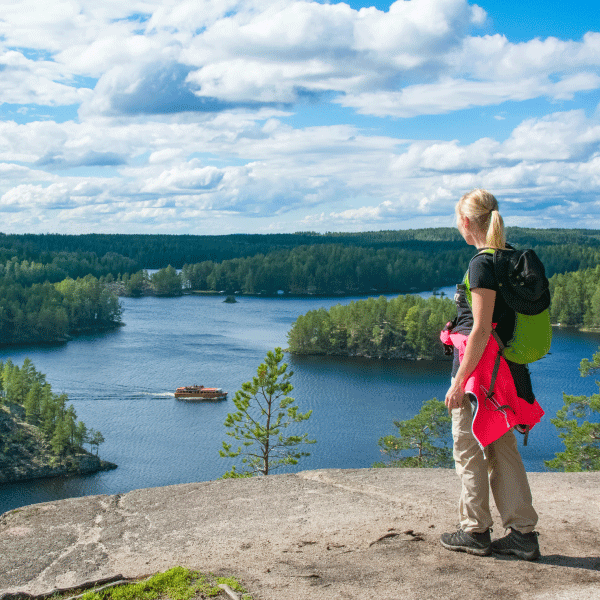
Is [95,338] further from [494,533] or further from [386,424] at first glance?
[494,533]

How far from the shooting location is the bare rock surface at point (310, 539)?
391 cm

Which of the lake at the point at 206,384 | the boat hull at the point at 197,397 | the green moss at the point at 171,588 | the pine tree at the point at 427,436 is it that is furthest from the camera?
the boat hull at the point at 197,397

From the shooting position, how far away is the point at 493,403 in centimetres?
404

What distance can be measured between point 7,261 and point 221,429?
9916 cm

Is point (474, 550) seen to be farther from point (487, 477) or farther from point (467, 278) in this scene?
point (467, 278)

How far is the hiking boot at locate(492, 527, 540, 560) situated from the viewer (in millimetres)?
4164

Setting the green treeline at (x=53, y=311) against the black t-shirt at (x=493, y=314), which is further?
the green treeline at (x=53, y=311)

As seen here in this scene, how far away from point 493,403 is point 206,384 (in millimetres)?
46219

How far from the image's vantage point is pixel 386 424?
3722 centimetres

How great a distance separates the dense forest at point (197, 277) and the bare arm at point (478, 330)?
80.3 m

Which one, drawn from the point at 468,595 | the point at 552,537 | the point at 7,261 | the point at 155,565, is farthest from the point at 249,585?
the point at 7,261

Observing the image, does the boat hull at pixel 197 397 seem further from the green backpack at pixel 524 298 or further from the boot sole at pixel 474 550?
the green backpack at pixel 524 298

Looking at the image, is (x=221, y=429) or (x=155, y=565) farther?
(x=221, y=429)

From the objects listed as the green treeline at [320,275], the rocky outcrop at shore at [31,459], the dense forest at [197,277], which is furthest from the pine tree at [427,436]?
the green treeline at [320,275]
